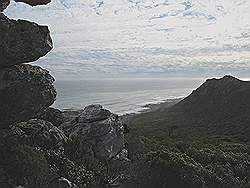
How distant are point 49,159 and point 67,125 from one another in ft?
21.7

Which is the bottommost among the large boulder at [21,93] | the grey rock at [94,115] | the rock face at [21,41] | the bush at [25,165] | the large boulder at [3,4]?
the bush at [25,165]

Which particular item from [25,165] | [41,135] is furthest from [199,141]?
[25,165]

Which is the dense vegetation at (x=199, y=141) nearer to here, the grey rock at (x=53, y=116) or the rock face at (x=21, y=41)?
the grey rock at (x=53, y=116)

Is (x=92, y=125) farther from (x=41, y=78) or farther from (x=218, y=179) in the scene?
(x=218, y=179)

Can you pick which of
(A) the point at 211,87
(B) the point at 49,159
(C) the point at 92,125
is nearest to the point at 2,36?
(B) the point at 49,159

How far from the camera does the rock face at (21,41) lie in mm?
16906

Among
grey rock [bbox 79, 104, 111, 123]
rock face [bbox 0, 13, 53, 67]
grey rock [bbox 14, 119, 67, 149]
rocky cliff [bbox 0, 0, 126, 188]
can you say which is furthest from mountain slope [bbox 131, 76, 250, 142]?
rock face [bbox 0, 13, 53, 67]

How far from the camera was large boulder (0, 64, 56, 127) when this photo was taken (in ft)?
55.4

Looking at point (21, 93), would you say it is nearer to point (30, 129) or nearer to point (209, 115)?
point (30, 129)

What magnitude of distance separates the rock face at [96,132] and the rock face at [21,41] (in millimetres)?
5496

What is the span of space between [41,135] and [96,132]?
13.4 ft

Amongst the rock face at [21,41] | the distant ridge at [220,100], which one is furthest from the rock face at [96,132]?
the distant ridge at [220,100]

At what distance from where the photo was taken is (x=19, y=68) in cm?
1773

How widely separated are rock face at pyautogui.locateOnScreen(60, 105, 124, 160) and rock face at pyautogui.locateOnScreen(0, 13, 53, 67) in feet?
18.0
